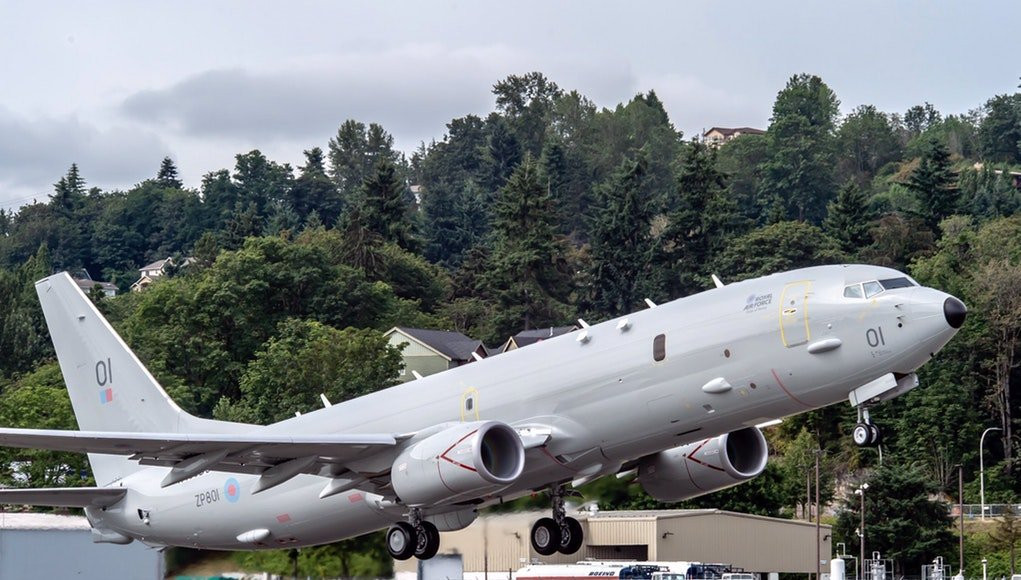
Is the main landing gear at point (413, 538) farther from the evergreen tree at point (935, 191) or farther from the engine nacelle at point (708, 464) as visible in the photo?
the evergreen tree at point (935, 191)

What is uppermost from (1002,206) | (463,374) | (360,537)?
(1002,206)

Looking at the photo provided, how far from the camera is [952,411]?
348ft

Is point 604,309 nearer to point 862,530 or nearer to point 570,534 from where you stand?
point 862,530

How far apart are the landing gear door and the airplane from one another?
0.09 ft

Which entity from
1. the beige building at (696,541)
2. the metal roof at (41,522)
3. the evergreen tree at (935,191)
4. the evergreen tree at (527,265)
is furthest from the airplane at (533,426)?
the evergreen tree at (935,191)

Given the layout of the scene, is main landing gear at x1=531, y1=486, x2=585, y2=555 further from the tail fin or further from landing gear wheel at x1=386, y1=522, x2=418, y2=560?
the tail fin

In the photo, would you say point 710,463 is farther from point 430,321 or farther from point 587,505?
point 430,321

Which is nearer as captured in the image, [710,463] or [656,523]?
[710,463]

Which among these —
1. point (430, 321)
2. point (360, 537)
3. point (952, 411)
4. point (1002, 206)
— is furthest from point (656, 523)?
point (1002, 206)

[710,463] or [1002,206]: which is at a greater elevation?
[1002,206]

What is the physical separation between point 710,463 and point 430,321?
109 metres

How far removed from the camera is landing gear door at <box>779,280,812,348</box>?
30.5 meters

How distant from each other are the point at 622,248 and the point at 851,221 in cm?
2204

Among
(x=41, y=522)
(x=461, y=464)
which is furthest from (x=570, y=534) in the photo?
(x=41, y=522)
